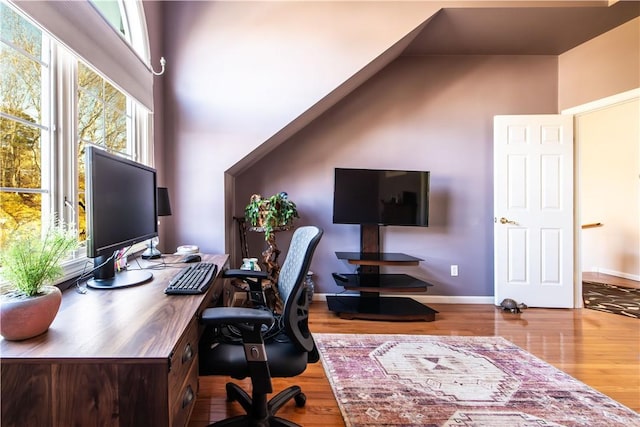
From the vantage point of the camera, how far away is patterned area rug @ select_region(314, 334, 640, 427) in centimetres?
145

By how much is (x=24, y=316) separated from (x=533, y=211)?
377 cm

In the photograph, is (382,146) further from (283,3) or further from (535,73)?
(535,73)

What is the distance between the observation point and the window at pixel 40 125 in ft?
4.02

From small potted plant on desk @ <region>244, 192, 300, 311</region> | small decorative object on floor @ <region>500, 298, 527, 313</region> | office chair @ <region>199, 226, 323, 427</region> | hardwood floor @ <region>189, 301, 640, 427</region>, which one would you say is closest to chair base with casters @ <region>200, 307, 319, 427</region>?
office chair @ <region>199, 226, 323, 427</region>

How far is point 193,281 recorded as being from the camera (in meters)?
Result: 1.28

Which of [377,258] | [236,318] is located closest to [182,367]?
[236,318]

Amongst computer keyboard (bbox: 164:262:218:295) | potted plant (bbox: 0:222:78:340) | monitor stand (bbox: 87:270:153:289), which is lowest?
monitor stand (bbox: 87:270:153:289)

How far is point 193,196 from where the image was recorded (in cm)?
253

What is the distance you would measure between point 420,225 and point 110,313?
262cm

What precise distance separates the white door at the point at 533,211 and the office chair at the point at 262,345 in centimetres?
259

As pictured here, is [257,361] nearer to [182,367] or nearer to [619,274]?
[182,367]

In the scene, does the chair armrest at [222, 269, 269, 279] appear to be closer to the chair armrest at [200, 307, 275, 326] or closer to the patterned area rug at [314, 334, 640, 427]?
the chair armrest at [200, 307, 275, 326]

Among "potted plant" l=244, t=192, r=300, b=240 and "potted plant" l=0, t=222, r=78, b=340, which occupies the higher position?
"potted plant" l=244, t=192, r=300, b=240

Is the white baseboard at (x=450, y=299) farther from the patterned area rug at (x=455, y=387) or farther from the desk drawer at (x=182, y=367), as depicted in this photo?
the desk drawer at (x=182, y=367)
